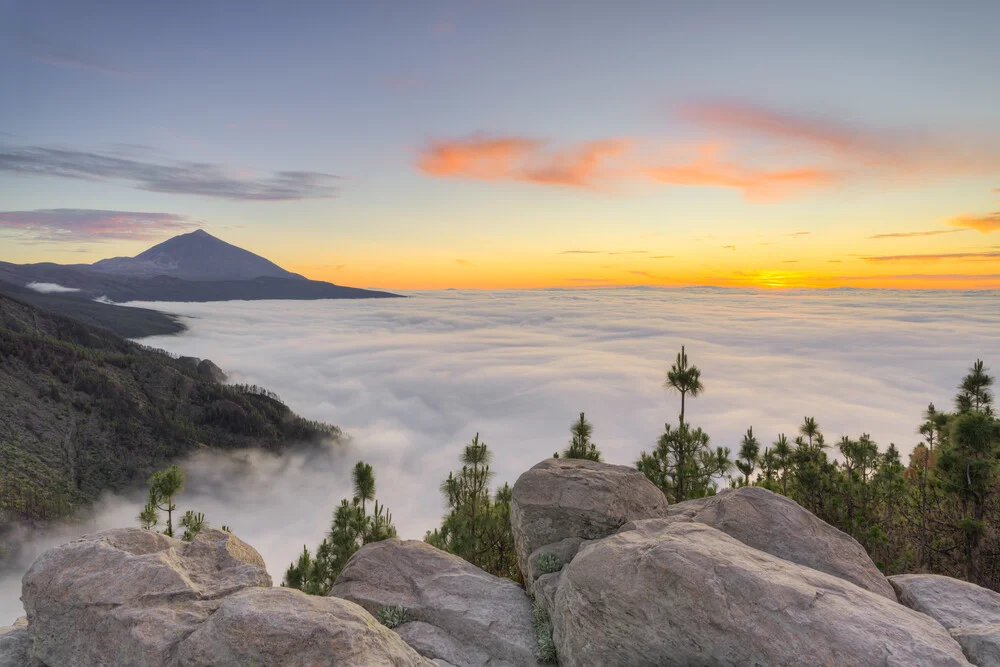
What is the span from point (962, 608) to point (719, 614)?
854cm

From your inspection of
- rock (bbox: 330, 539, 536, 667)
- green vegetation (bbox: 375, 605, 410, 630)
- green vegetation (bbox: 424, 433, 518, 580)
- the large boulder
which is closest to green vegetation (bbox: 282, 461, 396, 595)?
green vegetation (bbox: 424, 433, 518, 580)

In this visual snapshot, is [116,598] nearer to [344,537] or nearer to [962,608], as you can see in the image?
[344,537]

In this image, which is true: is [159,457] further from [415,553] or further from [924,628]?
[924,628]

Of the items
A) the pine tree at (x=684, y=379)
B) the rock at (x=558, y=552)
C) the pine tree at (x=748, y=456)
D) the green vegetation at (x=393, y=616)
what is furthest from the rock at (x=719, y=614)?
the pine tree at (x=748, y=456)

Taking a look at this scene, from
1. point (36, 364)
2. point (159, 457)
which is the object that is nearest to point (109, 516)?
point (159, 457)

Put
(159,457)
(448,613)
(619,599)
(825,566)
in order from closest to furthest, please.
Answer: (619,599) < (825,566) < (448,613) < (159,457)

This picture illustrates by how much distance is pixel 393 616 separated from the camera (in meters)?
16.4

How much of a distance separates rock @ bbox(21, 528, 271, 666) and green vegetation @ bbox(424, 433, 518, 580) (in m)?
15.9

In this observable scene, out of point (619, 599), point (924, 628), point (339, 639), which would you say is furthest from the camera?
point (619, 599)

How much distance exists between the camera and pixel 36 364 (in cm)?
19888

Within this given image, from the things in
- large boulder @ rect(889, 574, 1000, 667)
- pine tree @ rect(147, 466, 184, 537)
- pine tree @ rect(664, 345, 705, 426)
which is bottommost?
pine tree @ rect(147, 466, 184, 537)

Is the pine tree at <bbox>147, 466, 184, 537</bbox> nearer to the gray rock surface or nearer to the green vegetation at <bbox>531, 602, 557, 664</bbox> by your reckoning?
the green vegetation at <bbox>531, 602, 557, 664</bbox>

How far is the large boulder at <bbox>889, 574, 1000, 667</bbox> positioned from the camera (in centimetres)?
1118

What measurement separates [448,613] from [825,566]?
39.4 ft
